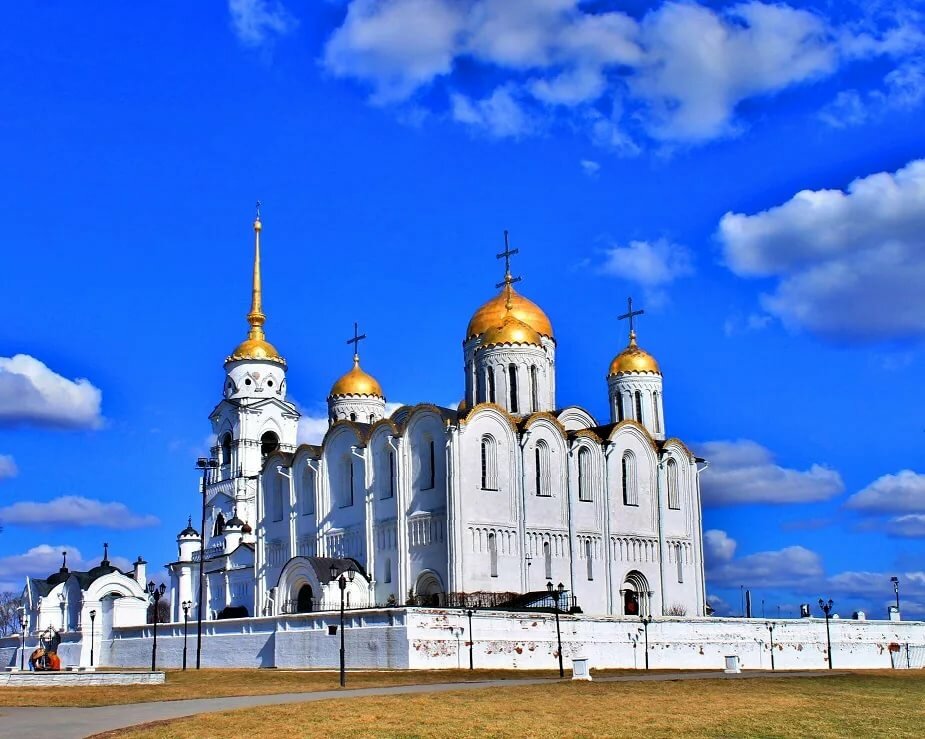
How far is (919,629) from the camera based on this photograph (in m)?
55.8

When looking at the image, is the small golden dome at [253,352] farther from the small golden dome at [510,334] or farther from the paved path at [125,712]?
the paved path at [125,712]

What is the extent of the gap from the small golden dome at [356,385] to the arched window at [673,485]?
763 inches

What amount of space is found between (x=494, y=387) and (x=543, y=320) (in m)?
5.84

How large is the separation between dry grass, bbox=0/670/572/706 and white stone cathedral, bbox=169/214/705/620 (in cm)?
1238

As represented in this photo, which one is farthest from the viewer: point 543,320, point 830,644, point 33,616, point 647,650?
point 33,616

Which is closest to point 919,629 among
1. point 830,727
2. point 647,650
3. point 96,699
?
point 647,650

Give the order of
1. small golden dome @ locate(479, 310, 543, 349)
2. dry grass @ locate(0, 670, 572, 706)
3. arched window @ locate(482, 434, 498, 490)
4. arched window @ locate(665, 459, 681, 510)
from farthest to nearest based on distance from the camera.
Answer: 1. arched window @ locate(665, 459, 681, 510)
2. small golden dome @ locate(479, 310, 543, 349)
3. arched window @ locate(482, 434, 498, 490)
4. dry grass @ locate(0, 670, 572, 706)

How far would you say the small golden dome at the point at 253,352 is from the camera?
7344cm

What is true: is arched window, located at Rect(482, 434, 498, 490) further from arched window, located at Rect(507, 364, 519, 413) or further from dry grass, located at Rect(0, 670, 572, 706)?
dry grass, located at Rect(0, 670, 572, 706)

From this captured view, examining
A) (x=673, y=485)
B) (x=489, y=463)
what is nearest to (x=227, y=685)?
(x=489, y=463)

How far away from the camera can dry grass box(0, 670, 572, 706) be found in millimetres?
25484

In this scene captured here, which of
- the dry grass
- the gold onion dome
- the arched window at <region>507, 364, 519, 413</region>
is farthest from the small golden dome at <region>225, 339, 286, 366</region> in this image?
the dry grass

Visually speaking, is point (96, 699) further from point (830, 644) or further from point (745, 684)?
point (830, 644)

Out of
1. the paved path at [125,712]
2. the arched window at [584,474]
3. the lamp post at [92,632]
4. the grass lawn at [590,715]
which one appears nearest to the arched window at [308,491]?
the lamp post at [92,632]
